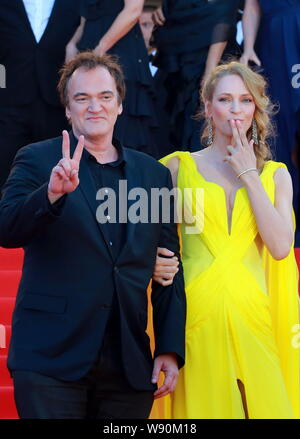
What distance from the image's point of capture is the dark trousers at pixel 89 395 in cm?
358

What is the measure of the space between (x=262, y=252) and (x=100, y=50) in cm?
219

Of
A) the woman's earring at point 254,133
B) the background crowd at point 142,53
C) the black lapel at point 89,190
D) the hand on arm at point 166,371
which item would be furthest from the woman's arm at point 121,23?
the hand on arm at point 166,371

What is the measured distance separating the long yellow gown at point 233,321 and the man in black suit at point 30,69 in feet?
7.25

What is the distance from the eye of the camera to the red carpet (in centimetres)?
475

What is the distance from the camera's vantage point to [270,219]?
13.3 ft

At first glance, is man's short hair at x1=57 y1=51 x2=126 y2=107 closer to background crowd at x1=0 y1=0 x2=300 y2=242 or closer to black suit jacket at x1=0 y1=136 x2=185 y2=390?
black suit jacket at x1=0 y1=136 x2=185 y2=390

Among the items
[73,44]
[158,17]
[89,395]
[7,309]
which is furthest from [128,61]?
[89,395]

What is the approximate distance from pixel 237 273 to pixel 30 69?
2.63m

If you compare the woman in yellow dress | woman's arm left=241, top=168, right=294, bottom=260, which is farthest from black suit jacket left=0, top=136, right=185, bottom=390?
woman's arm left=241, top=168, right=294, bottom=260

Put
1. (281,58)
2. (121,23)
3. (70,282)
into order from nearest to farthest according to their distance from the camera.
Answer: (70,282)
(121,23)
(281,58)

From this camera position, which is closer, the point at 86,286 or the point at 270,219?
the point at 86,286

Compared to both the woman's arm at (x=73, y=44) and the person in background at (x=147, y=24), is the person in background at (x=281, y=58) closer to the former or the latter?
the person in background at (x=147, y=24)

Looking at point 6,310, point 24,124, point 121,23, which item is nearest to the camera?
point 6,310

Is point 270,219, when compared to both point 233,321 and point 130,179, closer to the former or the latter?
point 233,321
